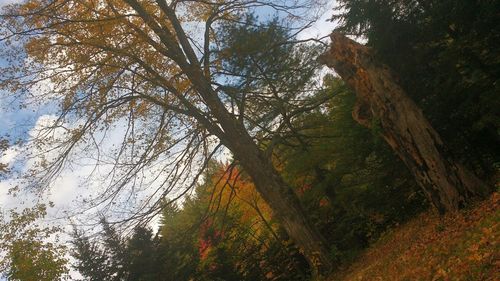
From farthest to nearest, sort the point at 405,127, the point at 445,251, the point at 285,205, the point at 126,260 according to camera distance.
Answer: the point at 126,260
the point at 285,205
the point at 405,127
the point at 445,251

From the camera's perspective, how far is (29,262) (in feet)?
68.2

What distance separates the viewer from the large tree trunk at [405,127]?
7.48 metres

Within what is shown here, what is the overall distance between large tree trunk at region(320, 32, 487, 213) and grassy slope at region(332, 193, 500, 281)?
0.47 m

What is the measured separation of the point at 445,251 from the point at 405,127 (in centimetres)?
268

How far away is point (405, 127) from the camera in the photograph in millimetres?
7781

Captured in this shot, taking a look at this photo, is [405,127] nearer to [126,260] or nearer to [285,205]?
[285,205]

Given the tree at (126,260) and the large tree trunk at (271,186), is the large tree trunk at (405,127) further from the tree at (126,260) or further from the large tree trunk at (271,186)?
the tree at (126,260)

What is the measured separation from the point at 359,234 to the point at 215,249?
Result: 6054 millimetres

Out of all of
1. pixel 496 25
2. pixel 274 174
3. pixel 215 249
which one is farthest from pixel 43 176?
pixel 496 25

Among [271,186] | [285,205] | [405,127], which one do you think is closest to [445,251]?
[405,127]

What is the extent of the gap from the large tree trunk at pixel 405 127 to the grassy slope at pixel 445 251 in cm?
47

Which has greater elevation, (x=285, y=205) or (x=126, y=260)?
(x=126, y=260)

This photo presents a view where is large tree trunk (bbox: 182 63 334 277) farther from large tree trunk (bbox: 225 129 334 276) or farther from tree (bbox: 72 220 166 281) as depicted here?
tree (bbox: 72 220 166 281)

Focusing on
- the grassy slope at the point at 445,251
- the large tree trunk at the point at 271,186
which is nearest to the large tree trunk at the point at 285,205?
the large tree trunk at the point at 271,186
